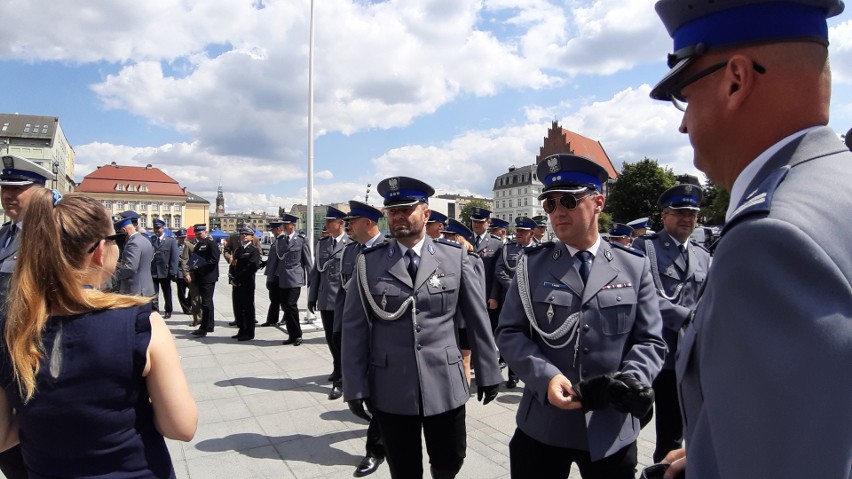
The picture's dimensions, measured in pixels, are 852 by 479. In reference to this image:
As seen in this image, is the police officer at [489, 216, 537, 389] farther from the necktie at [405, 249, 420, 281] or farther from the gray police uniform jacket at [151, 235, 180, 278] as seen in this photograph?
the gray police uniform jacket at [151, 235, 180, 278]

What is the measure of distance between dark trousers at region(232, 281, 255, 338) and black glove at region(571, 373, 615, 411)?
26.6 ft

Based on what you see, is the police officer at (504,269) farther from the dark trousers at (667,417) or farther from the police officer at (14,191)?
the police officer at (14,191)

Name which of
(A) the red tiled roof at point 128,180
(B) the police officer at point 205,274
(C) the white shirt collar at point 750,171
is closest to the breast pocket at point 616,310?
(C) the white shirt collar at point 750,171

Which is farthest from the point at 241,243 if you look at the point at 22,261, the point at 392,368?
the point at 22,261

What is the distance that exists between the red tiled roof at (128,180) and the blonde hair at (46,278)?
10101cm

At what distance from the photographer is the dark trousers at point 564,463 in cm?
234

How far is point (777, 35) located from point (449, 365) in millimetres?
2541

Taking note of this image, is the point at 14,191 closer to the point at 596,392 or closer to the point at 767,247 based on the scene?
the point at 596,392

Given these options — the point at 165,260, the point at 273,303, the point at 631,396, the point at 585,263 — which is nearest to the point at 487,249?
the point at 273,303

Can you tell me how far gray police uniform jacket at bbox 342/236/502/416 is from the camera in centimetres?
298

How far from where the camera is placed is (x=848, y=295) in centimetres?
70

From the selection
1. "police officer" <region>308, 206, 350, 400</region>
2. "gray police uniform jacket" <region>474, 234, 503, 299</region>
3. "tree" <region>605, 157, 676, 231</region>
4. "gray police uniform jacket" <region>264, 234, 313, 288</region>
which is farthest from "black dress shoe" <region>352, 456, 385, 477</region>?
"tree" <region>605, 157, 676, 231</region>

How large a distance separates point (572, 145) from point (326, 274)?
85.0 metres

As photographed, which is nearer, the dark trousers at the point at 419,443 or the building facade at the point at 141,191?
the dark trousers at the point at 419,443
